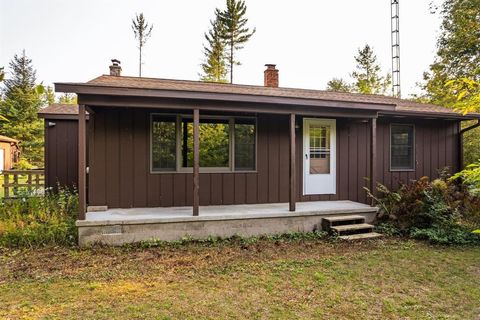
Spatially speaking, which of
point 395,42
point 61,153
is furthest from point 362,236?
point 395,42

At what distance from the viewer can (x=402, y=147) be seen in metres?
7.77

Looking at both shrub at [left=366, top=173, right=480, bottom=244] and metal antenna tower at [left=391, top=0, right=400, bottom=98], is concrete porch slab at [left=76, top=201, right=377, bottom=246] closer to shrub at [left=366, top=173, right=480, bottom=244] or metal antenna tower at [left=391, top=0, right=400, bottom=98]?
shrub at [left=366, top=173, right=480, bottom=244]

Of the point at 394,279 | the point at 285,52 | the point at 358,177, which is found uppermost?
the point at 285,52

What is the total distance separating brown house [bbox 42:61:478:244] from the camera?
5.18 metres

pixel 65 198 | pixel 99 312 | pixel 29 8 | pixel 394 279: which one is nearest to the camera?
pixel 99 312

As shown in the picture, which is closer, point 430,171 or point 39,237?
point 39,237

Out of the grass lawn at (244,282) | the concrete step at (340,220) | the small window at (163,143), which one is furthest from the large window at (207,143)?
the grass lawn at (244,282)

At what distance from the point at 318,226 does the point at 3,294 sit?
4.74 metres

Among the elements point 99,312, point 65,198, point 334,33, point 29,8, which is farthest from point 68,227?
point 334,33

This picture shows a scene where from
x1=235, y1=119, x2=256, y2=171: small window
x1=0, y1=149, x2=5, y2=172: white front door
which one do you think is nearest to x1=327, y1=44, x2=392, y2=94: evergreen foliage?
x1=235, y1=119, x2=256, y2=171: small window

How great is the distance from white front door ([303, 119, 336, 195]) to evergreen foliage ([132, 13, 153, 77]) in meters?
15.4

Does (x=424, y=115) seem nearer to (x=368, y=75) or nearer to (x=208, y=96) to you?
(x=208, y=96)

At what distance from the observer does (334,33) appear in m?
19.1

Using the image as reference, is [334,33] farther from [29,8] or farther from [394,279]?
[394,279]
